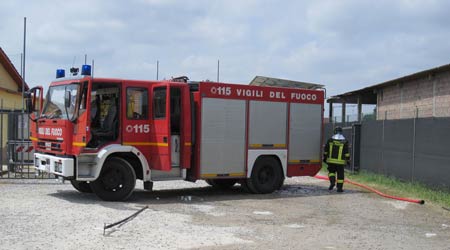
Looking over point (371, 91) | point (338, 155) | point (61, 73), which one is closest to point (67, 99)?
A: point (61, 73)

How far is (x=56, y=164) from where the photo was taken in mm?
10984

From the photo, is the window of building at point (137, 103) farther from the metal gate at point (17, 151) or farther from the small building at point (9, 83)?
the small building at point (9, 83)

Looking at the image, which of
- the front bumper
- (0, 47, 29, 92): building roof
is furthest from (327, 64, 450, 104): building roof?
(0, 47, 29, 92): building roof

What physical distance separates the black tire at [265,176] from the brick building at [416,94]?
6.40 m

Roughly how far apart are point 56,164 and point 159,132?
86.7 inches

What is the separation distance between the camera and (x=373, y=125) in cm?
1792

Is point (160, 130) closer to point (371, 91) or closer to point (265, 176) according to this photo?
point (265, 176)

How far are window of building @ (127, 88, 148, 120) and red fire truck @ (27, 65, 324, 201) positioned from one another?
21 millimetres

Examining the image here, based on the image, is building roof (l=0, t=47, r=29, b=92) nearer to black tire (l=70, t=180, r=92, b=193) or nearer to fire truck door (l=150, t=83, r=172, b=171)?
black tire (l=70, t=180, r=92, b=193)

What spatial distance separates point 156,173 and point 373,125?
29.8 ft

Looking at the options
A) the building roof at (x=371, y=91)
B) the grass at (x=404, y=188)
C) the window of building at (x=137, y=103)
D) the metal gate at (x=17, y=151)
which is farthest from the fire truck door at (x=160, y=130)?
the building roof at (x=371, y=91)

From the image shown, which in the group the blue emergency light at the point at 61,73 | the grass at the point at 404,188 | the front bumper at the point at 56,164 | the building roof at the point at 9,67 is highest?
the building roof at the point at 9,67

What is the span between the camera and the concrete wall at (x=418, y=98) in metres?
21.0

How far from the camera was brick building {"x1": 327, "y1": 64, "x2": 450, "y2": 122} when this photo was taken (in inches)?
826
